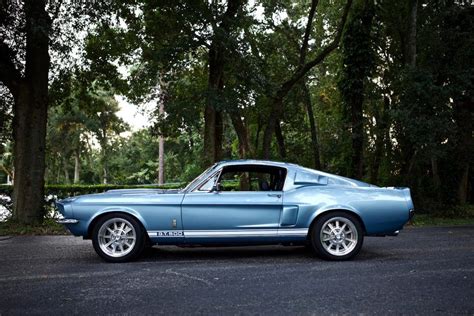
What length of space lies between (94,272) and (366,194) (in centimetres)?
398

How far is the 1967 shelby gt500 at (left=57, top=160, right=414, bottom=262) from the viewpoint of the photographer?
662 cm

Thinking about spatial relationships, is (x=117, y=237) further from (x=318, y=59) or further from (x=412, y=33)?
(x=412, y=33)

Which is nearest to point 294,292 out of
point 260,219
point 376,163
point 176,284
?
point 176,284

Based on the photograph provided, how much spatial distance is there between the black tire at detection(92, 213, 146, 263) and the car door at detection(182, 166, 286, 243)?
699mm

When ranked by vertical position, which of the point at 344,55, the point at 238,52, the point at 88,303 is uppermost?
the point at 344,55

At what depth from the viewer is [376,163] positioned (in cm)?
2230

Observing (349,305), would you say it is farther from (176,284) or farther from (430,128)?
(430,128)

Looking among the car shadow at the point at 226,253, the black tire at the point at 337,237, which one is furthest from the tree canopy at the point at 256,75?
the black tire at the point at 337,237

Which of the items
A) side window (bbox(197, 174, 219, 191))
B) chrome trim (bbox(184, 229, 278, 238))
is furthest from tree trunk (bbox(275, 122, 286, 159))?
chrome trim (bbox(184, 229, 278, 238))

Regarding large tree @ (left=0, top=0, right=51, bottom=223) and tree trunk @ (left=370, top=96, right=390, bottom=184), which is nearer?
large tree @ (left=0, top=0, right=51, bottom=223)

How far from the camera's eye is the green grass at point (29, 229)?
1104cm

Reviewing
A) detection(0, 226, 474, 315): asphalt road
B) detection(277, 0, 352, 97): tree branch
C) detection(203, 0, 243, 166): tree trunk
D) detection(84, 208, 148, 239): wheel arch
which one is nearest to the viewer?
detection(0, 226, 474, 315): asphalt road

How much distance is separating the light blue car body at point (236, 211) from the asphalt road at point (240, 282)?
1.40 ft

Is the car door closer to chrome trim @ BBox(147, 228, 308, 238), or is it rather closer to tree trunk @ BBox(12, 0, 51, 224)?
chrome trim @ BBox(147, 228, 308, 238)
